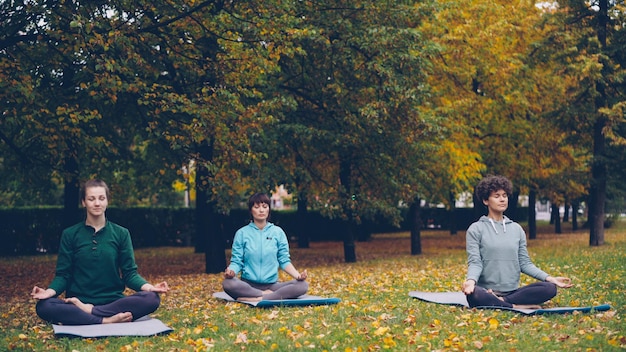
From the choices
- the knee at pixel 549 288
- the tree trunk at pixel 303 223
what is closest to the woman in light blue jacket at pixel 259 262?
the knee at pixel 549 288

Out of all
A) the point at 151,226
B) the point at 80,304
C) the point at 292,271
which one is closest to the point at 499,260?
the point at 292,271

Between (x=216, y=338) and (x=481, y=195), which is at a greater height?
(x=481, y=195)

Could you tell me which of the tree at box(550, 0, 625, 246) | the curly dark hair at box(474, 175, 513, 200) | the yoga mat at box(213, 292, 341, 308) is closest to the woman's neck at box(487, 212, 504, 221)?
the curly dark hair at box(474, 175, 513, 200)

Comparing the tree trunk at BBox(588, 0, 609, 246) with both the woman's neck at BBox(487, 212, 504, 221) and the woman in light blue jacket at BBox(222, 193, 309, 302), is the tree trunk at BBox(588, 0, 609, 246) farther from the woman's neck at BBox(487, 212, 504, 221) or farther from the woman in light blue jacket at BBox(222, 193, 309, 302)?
the woman in light blue jacket at BBox(222, 193, 309, 302)

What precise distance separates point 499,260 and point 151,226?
25413 millimetres

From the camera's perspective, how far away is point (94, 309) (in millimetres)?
8180

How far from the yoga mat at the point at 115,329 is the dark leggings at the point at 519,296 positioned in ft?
11.8

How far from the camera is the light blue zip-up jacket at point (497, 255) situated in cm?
869

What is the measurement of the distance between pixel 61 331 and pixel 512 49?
22179mm

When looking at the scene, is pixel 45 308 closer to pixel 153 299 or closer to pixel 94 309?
pixel 94 309

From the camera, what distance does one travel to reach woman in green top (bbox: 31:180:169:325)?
8078 millimetres

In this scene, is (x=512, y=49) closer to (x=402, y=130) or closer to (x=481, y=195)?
(x=402, y=130)

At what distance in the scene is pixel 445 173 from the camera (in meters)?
22.2

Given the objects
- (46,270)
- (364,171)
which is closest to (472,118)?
(364,171)
